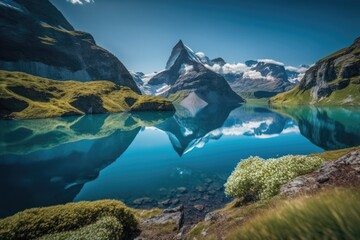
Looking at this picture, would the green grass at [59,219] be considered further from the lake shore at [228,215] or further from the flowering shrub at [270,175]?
the flowering shrub at [270,175]

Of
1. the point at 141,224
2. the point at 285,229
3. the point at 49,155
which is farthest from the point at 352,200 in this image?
the point at 49,155

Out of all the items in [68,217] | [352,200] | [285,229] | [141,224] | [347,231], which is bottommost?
[141,224]

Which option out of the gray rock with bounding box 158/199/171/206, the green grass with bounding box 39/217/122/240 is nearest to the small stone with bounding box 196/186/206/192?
the gray rock with bounding box 158/199/171/206

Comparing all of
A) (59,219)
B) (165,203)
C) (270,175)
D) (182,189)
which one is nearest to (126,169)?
(182,189)

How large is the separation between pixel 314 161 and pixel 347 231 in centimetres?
1815

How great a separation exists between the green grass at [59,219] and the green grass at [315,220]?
1360cm

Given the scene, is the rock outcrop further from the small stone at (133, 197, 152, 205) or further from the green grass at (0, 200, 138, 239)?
the small stone at (133, 197, 152, 205)

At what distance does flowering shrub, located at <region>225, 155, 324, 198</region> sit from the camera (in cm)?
1723

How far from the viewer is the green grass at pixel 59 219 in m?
14.5

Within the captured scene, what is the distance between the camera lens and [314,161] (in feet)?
63.1

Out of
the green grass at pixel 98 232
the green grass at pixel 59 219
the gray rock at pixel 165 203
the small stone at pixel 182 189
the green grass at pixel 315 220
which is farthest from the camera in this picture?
the small stone at pixel 182 189

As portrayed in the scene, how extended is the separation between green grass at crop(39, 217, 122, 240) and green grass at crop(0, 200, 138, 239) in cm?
24

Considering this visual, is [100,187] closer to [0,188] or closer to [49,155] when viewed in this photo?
[0,188]

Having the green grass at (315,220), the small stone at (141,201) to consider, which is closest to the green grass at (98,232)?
the green grass at (315,220)
